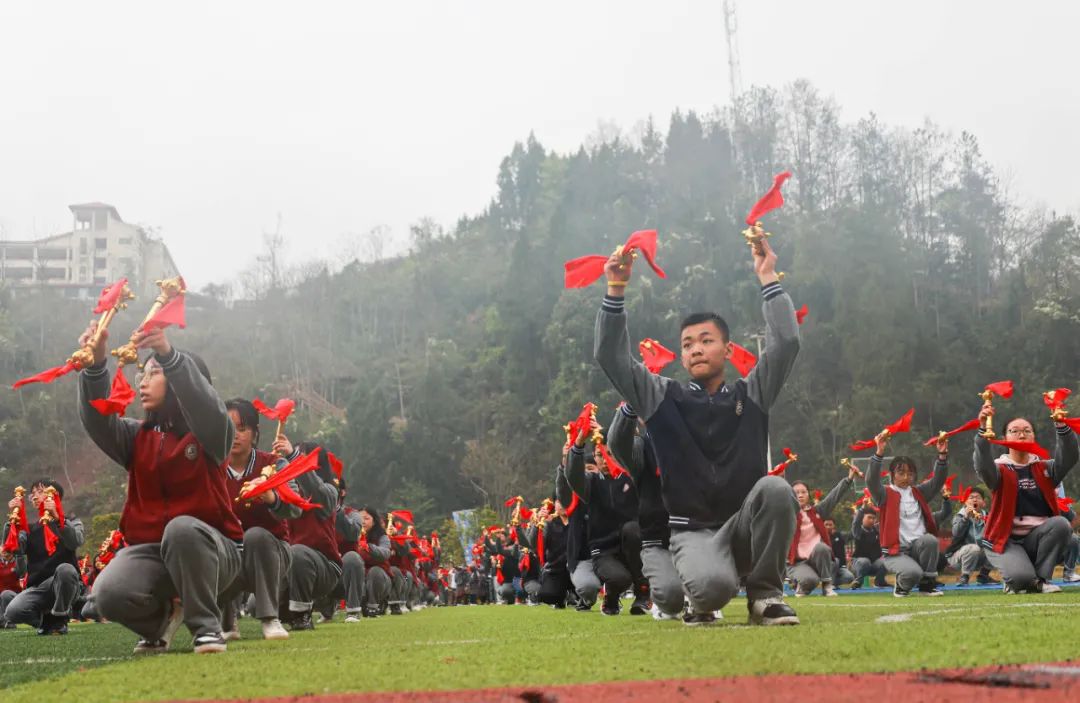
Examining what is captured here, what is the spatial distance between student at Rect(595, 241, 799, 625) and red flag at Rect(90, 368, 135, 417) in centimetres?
247

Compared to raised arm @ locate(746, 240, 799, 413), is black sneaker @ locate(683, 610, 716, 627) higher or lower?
lower

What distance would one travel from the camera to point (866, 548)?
53.9ft

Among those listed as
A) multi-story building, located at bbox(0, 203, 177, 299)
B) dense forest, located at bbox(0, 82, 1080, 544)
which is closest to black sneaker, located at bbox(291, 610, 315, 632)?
dense forest, located at bbox(0, 82, 1080, 544)

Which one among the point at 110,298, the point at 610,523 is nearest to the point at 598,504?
the point at 610,523

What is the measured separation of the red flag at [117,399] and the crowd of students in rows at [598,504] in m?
0.05

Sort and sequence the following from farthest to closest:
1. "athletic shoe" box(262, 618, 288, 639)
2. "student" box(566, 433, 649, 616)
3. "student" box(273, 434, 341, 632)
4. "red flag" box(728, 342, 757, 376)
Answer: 1. "student" box(566, 433, 649, 616)
2. "student" box(273, 434, 341, 632)
3. "athletic shoe" box(262, 618, 288, 639)
4. "red flag" box(728, 342, 757, 376)

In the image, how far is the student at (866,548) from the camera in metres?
16.2

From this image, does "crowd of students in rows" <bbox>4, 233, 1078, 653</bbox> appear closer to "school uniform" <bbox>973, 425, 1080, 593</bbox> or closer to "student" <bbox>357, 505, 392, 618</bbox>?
"school uniform" <bbox>973, 425, 1080, 593</bbox>

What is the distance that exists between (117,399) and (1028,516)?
25.3 feet

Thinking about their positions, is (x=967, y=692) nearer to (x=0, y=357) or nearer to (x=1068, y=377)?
(x=1068, y=377)

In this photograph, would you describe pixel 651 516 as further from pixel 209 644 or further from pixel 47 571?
pixel 47 571

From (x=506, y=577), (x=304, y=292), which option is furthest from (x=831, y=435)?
(x=304, y=292)

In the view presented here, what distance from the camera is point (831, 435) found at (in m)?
54.2

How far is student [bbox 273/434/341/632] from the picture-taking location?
8688mm
